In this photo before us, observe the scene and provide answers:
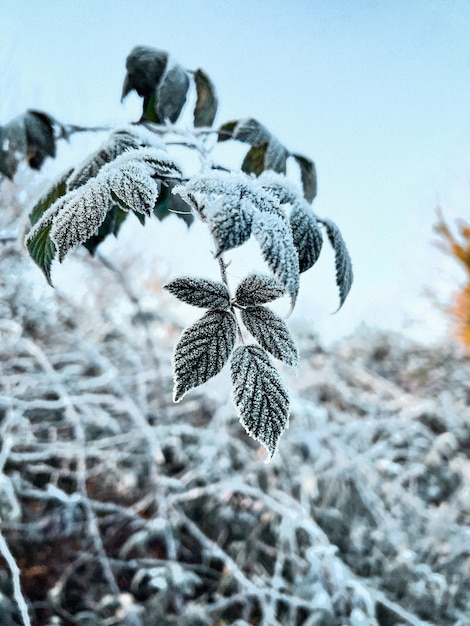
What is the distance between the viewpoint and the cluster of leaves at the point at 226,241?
33 cm

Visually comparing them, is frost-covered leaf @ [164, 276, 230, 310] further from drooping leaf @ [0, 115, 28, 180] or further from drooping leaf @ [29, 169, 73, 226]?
drooping leaf @ [0, 115, 28, 180]

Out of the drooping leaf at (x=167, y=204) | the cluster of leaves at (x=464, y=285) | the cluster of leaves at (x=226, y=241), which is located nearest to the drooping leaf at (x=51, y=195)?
the cluster of leaves at (x=226, y=241)

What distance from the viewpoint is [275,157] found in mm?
669

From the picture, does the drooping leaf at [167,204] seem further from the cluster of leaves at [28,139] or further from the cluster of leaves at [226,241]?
the cluster of leaves at [28,139]

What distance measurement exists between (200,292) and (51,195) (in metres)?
0.23

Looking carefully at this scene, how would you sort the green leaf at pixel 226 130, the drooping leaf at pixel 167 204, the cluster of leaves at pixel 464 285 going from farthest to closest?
the cluster of leaves at pixel 464 285, the green leaf at pixel 226 130, the drooping leaf at pixel 167 204

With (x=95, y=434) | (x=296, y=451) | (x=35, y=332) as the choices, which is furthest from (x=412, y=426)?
(x=35, y=332)

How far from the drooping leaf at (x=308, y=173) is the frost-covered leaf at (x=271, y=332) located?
1.35 ft

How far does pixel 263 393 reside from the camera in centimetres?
37

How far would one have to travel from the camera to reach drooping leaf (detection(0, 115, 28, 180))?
0.77m

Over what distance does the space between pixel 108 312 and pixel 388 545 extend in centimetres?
210

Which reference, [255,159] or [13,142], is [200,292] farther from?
[13,142]

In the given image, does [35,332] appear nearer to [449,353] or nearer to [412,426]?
[412,426]

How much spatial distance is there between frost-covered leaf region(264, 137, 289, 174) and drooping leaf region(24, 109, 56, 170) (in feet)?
1.33
